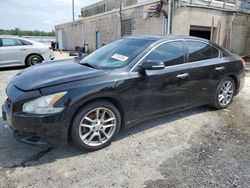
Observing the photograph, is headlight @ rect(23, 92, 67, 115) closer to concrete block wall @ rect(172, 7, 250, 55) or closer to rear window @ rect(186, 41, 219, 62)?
rear window @ rect(186, 41, 219, 62)

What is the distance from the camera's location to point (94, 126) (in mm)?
3062

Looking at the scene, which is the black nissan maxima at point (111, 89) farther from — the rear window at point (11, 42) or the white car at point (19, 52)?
the rear window at point (11, 42)

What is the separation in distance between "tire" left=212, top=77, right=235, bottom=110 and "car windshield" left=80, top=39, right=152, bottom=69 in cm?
185

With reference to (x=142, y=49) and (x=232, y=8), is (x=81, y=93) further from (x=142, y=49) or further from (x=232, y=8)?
(x=232, y=8)

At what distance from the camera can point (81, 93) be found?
2795 millimetres

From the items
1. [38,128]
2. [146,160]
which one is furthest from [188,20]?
[38,128]

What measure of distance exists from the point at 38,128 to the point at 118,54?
1.68 meters

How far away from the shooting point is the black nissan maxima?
2.71m

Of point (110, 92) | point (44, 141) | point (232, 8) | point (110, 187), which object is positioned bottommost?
point (110, 187)

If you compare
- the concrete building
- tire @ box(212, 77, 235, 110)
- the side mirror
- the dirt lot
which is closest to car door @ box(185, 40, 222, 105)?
tire @ box(212, 77, 235, 110)

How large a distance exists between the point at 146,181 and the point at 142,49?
75.4 inches

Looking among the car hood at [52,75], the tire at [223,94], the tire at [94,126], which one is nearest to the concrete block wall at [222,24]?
the tire at [223,94]

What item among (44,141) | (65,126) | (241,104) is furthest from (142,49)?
(241,104)

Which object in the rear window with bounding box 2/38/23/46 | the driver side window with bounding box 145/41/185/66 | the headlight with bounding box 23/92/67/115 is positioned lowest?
the headlight with bounding box 23/92/67/115
